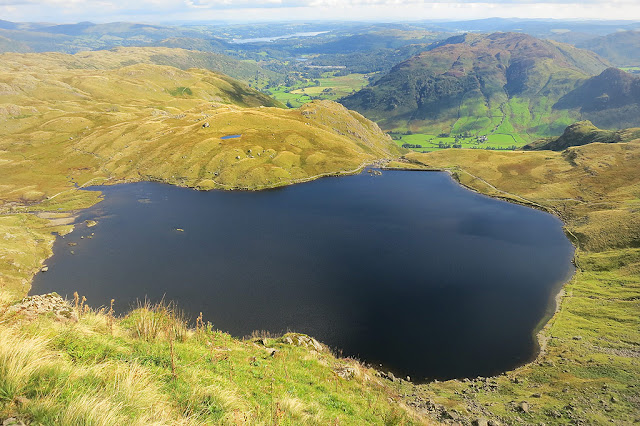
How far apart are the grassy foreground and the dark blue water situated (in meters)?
3.89

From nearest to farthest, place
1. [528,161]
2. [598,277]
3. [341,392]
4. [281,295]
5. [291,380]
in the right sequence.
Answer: [291,380] < [341,392] < [281,295] < [598,277] < [528,161]

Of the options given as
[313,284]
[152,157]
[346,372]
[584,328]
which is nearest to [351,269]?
[313,284]

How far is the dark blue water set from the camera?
171 ft

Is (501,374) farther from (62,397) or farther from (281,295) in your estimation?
(62,397)

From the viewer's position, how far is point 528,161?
133 m

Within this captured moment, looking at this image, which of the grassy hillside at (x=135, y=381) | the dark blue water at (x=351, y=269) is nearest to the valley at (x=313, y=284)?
the grassy hillside at (x=135, y=381)

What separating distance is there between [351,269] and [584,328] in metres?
41.8

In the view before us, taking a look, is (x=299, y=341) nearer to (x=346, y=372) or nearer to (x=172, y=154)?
(x=346, y=372)

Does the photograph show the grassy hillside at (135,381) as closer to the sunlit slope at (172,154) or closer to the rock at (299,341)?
the rock at (299,341)

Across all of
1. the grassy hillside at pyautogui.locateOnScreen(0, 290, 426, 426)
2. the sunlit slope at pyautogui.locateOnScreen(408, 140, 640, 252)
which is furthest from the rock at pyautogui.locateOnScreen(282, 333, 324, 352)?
the sunlit slope at pyautogui.locateOnScreen(408, 140, 640, 252)

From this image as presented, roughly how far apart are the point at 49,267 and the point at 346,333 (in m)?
70.2

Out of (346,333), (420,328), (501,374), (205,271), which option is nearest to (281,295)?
(346,333)

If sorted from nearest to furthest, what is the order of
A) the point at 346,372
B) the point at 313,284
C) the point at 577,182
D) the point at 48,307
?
the point at 48,307
the point at 346,372
the point at 313,284
the point at 577,182

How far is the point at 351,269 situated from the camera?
6862cm
